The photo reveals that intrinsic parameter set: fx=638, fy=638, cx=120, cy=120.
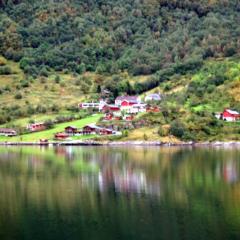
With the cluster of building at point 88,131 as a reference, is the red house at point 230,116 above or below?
above

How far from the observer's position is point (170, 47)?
167125 millimetres

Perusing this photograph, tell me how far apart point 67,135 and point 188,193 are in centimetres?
5532

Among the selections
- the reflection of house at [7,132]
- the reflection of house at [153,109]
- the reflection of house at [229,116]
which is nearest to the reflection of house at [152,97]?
the reflection of house at [153,109]

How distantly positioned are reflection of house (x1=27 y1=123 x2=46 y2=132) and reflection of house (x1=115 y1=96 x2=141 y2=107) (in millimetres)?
19799

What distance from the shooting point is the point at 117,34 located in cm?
18050

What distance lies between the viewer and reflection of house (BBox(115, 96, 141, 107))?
122281 mm

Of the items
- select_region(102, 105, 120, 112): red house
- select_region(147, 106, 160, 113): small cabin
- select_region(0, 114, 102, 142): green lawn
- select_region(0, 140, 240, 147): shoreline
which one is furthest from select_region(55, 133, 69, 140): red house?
select_region(102, 105, 120, 112): red house

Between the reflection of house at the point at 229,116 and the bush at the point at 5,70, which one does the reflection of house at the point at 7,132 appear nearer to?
the reflection of house at the point at 229,116

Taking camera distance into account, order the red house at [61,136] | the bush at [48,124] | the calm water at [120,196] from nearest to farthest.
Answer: the calm water at [120,196], the red house at [61,136], the bush at [48,124]

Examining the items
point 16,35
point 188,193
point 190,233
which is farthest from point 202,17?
point 190,233

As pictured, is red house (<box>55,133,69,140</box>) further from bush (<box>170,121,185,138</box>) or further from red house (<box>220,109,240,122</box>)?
red house (<box>220,109,240,122</box>)

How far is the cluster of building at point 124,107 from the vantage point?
374 feet

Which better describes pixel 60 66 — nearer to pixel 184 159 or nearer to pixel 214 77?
pixel 214 77

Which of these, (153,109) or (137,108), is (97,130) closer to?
(153,109)
